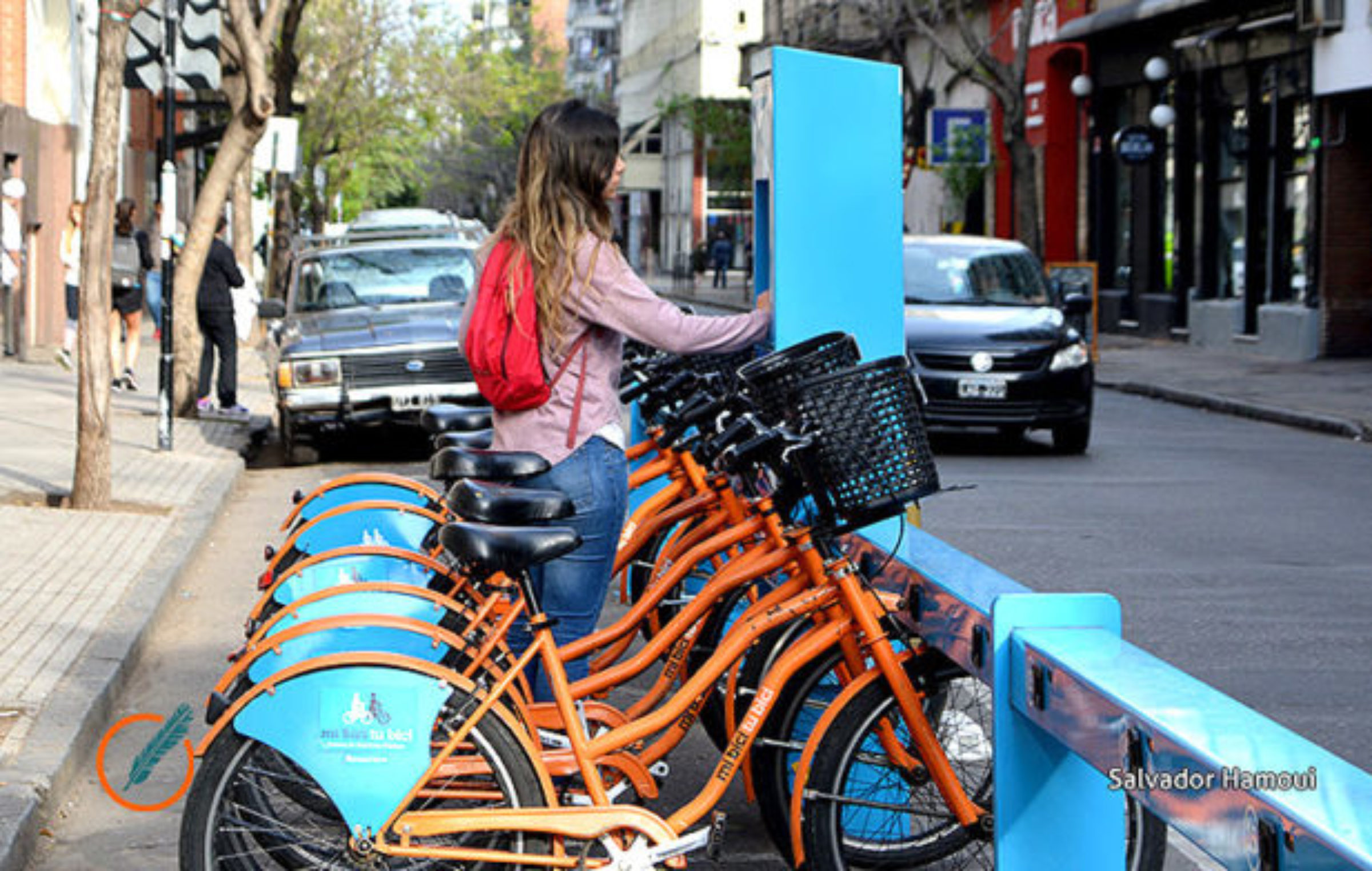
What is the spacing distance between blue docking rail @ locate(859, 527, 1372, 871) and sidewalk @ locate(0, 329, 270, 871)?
8.65 feet

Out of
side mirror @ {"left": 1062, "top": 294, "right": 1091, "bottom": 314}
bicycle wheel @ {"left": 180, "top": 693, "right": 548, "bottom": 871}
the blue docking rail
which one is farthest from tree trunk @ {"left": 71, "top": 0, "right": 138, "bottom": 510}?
the blue docking rail

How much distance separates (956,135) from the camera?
35688 millimetres

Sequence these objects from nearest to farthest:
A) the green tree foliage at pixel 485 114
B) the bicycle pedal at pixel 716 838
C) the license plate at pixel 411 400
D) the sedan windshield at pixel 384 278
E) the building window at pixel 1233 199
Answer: the bicycle pedal at pixel 716 838, the license plate at pixel 411 400, the sedan windshield at pixel 384 278, the building window at pixel 1233 199, the green tree foliage at pixel 485 114

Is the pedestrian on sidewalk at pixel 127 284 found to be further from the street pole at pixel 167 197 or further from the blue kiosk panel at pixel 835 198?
the blue kiosk panel at pixel 835 198

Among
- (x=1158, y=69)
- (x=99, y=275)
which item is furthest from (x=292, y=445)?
(x=1158, y=69)

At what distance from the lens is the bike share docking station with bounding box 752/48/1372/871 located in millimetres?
2951

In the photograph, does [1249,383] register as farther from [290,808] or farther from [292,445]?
[290,808]

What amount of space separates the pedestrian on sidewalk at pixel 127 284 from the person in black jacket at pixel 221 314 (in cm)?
175

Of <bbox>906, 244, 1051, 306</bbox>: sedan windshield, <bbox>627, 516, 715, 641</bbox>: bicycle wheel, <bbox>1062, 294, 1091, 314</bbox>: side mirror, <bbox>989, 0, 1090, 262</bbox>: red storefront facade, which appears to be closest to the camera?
<bbox>627, 516, 715, 641</bbox>: bicycle wheel

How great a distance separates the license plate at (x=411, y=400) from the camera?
1555 cm

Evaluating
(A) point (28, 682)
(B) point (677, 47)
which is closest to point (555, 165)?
(A) point (28, 682)

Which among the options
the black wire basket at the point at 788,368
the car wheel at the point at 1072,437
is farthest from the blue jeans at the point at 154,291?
the black wire basket at the point at 788,368

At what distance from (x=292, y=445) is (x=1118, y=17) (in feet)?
66.7

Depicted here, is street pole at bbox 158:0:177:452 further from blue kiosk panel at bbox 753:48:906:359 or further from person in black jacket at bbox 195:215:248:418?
blue kiosk panel at bbox 753:48:906:359
